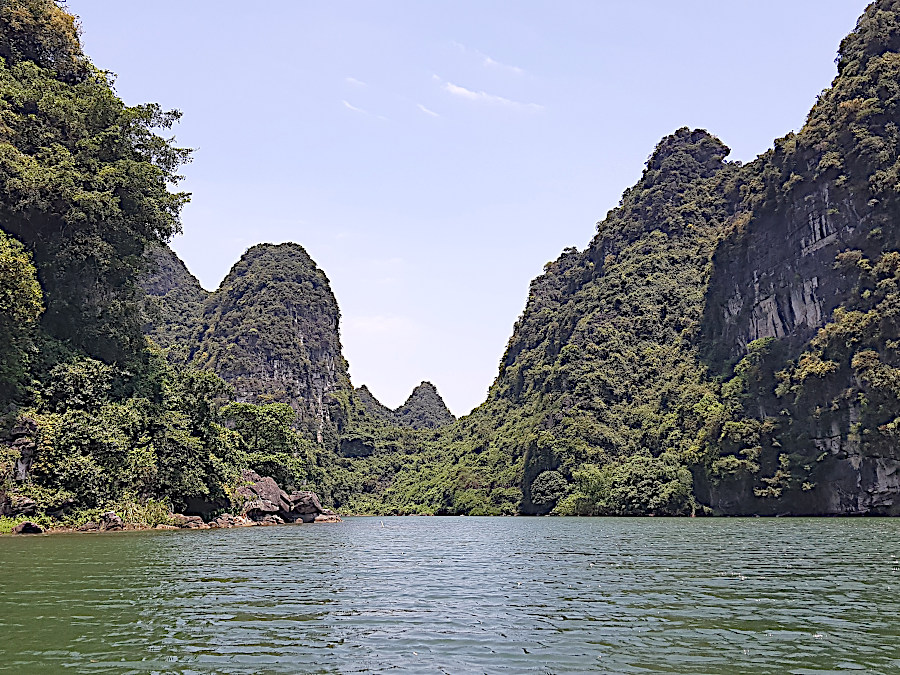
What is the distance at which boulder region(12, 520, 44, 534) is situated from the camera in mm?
34375

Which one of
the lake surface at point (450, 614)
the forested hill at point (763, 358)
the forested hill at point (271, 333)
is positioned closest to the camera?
the lake surface at point (450, 614)

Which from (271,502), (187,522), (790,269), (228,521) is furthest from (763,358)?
(187,522)

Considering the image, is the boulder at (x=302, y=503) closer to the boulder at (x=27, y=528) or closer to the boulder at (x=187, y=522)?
the boulder at (x=187, y=522)

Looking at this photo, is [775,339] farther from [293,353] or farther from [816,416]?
[293,353]

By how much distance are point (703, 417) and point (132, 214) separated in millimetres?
69425

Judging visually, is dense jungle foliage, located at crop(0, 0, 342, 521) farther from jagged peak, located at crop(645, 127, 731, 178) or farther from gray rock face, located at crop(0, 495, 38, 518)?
jagged peak, located at crop(645, 127, 731, 178)

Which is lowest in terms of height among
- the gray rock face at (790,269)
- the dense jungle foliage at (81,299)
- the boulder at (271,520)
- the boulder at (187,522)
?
the boulder at (271,520)

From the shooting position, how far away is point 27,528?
114ft

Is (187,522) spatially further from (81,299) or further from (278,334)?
(278,334)

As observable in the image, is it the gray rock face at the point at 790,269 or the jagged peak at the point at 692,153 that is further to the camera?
the jagged peak at the point at 692,153

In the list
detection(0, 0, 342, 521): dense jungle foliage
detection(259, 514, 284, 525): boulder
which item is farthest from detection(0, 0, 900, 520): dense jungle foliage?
detection(259, 514, 284, 525): boulder

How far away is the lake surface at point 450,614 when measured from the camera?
30.8ft

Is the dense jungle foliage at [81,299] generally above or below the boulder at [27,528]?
above

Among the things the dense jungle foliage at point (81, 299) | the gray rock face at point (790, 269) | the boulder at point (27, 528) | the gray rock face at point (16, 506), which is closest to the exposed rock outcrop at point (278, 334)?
the gray rock face at point (790, 269)
